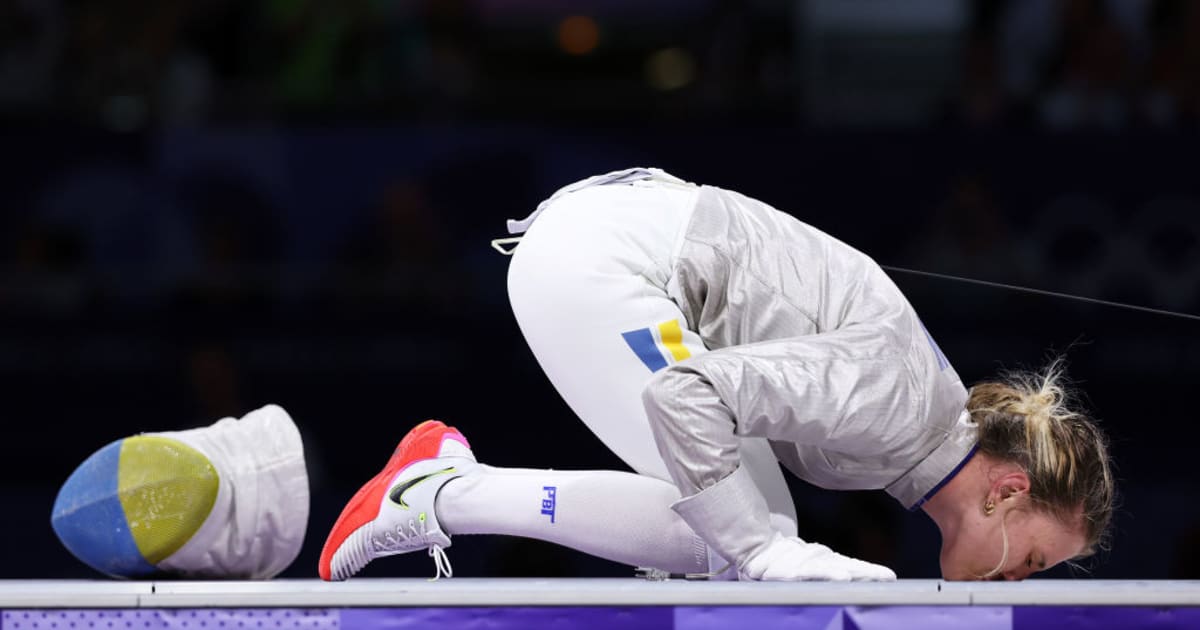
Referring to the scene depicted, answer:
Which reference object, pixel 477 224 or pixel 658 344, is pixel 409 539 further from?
pixel 477 224

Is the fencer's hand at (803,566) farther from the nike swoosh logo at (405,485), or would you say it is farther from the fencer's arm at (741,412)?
the nike swoosh logo at (405,485)

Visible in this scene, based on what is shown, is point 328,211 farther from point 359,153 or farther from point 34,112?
point 34,112

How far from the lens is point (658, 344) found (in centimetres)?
179

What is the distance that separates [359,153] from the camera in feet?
11.9

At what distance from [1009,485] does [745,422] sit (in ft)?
1.28

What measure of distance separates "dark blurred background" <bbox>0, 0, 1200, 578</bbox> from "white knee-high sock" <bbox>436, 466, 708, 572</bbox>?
1.26 m

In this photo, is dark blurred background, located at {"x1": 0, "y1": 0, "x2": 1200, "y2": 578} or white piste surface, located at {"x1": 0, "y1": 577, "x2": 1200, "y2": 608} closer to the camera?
white piste surface, located at {"x1": 0, "y1": 577, "x2": 1200, "y2": 608}

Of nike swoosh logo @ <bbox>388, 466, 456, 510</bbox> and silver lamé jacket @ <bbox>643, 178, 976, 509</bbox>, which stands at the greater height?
silver lamé jacket @ <bbox>643, 178, 976, 509</bbox>

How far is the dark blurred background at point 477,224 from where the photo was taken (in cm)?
333

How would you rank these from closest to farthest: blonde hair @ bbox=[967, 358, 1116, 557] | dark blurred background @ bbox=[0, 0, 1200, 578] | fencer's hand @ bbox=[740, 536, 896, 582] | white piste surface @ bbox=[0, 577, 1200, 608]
Result: white piste surface @ bbox=[0, 577, 1200, 608]
fencer's hand @ bbox=[740, 536, 896, 582]
blonde hair @ bbox=[967, 358, 1116, 557]
dark blurred background @ bbox=[0, 0, 1200, 578]

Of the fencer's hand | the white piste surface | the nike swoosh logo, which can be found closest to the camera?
the white piste surface

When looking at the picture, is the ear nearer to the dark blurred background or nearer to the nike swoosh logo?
the nike swoosh logo

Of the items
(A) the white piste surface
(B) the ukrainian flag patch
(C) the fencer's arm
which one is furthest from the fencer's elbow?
(A) the white piste surface

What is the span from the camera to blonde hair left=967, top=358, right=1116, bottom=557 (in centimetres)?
177
